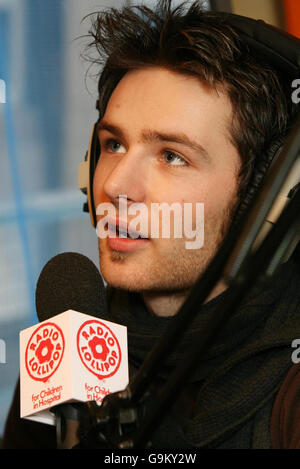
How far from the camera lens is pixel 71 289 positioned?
1.11m

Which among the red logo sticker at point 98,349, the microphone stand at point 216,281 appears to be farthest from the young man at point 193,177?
the microphone stand at point 216,281

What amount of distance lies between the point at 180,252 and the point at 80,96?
2.44 feet

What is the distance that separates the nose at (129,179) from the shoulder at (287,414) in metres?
0.36

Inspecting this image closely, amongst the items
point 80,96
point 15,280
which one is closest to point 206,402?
point 15,280

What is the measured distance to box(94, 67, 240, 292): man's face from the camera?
3.69ft

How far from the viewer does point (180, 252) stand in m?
1.15

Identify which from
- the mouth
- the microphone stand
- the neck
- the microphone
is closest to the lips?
the mouth

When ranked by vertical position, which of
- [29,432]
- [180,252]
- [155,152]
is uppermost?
[155,152]

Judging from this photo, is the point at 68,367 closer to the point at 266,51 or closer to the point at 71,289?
the point at 71,289

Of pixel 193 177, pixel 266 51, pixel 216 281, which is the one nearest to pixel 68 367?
pixel 216 281

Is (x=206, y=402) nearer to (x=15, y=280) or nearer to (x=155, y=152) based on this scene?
(x=155, y=152)

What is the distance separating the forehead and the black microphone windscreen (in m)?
0.26
